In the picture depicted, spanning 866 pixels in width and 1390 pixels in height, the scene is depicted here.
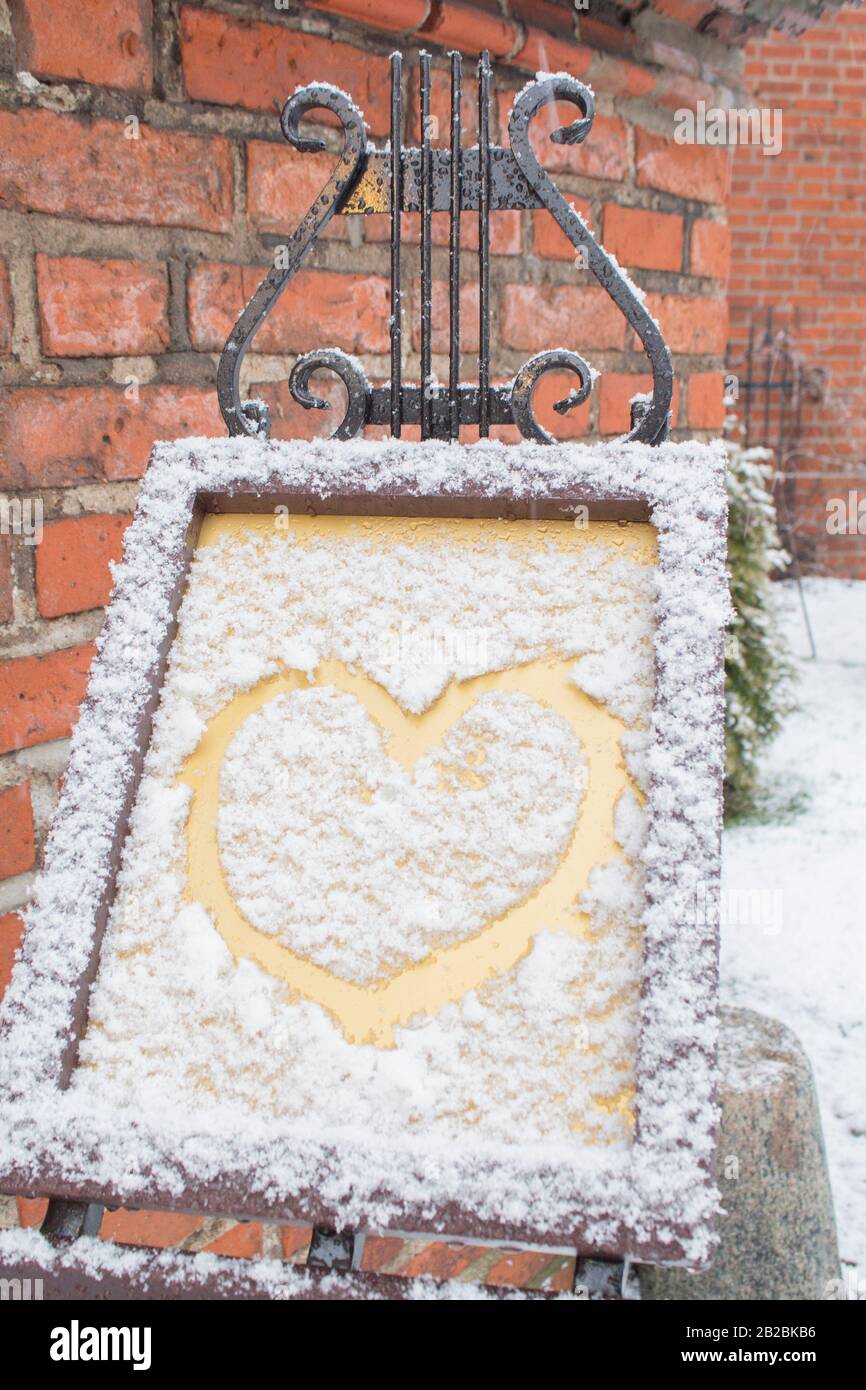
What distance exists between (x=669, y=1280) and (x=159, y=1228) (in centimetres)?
76

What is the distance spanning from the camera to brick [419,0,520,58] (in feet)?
4.31

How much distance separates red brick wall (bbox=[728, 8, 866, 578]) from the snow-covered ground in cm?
178

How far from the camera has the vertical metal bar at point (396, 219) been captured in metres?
0.84

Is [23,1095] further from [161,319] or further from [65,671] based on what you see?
[161,319]

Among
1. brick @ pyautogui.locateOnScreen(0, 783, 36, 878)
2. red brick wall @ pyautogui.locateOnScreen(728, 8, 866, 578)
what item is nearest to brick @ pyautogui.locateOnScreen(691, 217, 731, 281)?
brick @ pyautogui.locateOnScreen(0, 783, 36, 878)

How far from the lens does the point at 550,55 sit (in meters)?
1.47

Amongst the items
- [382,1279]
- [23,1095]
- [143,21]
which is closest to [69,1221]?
[23,1095]

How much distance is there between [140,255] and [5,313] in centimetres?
17

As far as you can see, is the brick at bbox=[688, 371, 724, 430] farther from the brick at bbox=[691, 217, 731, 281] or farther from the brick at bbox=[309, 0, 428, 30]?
the brick at bbox=[309, 0, 428, 30]

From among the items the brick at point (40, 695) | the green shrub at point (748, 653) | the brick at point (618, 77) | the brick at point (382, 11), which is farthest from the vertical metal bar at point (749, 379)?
the brick at point (40, 695)

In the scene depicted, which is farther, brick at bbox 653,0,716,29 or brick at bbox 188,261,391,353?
brick at bbox 653,0,716,29

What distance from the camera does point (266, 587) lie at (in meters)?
0.79

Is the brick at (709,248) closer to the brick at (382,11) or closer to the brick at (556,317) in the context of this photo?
the brick at (556,317)

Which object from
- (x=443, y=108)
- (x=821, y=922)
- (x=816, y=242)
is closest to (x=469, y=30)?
(x=443, y=108)
